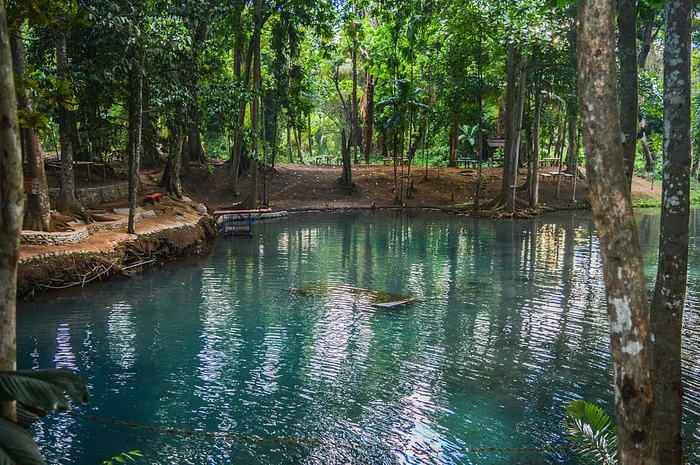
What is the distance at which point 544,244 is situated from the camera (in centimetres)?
1978

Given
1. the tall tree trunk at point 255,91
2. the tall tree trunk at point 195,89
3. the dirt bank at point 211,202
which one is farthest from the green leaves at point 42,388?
the tall tree trunk at point 255,91

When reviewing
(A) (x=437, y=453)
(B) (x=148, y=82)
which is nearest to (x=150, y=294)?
(B) (x=148, y=82)

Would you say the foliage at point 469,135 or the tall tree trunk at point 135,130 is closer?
the tall tree trunk at point 135,130

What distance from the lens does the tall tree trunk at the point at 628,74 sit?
568 cm

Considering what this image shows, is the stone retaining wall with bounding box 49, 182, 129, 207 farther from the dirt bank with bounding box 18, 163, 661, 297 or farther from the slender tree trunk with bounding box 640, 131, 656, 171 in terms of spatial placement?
the slender tree trunk with bounding box 640, 131, 656, 171

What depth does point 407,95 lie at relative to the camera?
97.3 ft

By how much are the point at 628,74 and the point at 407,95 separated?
79.7 ft

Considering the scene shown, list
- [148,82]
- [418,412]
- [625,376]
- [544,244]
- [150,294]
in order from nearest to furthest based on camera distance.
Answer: [625,376]
[418,412]
[150,294]
[148,82]
[544,244]

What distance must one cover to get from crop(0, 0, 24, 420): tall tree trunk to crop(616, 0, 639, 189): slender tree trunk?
5027 millimetres

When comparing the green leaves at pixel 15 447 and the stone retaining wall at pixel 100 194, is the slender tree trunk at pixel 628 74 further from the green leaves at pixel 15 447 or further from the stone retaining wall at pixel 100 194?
the stone retaining wall at pixel 100 194

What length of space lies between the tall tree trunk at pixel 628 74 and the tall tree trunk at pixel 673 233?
0.87 meters

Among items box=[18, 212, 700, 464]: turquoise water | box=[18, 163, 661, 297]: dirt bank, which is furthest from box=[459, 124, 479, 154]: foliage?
box=[18, 212, 700, 464]: turquoise water

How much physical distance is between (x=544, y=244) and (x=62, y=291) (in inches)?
560

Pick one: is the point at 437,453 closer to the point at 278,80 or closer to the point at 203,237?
the point at 203,237
